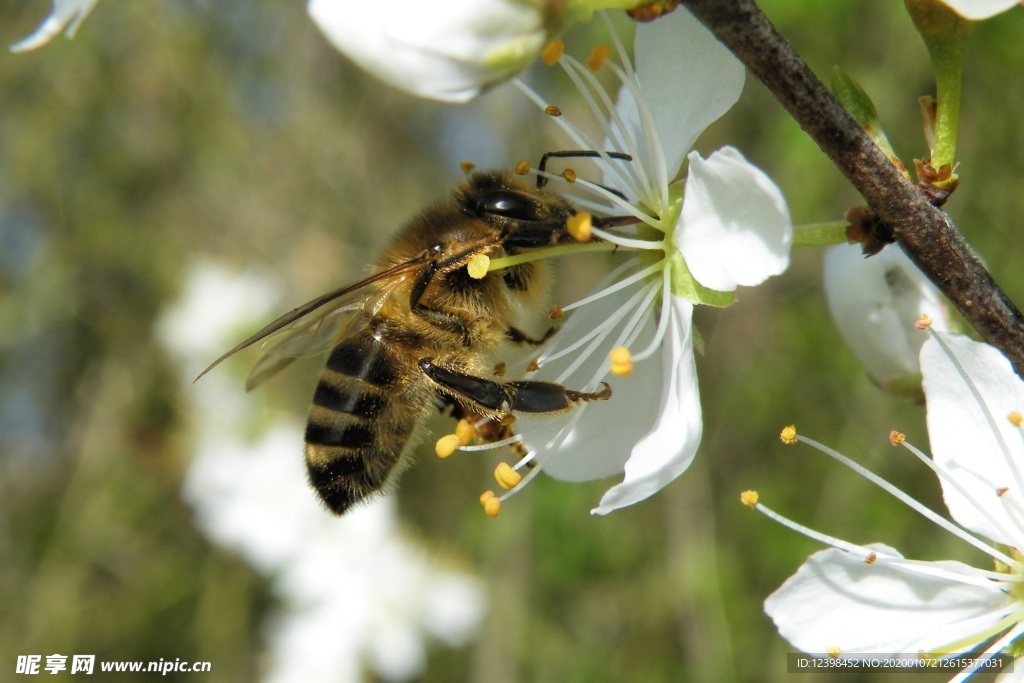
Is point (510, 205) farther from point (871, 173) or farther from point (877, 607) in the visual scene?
point (877, 607)

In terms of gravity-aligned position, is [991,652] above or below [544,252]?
below

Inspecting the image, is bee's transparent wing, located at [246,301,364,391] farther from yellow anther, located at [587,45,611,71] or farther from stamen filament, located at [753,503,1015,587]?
stamen filament, located at [753,503,1015,587]

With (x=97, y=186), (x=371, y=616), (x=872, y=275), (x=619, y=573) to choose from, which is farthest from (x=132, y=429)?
(x=872, y=275)

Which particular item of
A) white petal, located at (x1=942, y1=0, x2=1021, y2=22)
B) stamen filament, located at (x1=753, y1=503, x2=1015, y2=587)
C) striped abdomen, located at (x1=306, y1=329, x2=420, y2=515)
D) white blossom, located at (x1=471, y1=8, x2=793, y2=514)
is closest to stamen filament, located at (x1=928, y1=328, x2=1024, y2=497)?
stamen filament, located at (x1=753, y1=503, x2=1015, y2=587)

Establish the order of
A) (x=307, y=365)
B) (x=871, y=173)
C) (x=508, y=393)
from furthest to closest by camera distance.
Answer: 1. (x=307, y=365)
2. (x=508, y=393)
3. (x=871, y=173)

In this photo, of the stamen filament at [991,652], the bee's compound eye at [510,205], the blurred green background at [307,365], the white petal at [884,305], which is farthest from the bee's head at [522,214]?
the blurred green background at [307,365]

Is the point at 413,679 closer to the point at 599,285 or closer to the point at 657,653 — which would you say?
the point at 657,653

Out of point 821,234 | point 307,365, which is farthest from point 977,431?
point 307,365
